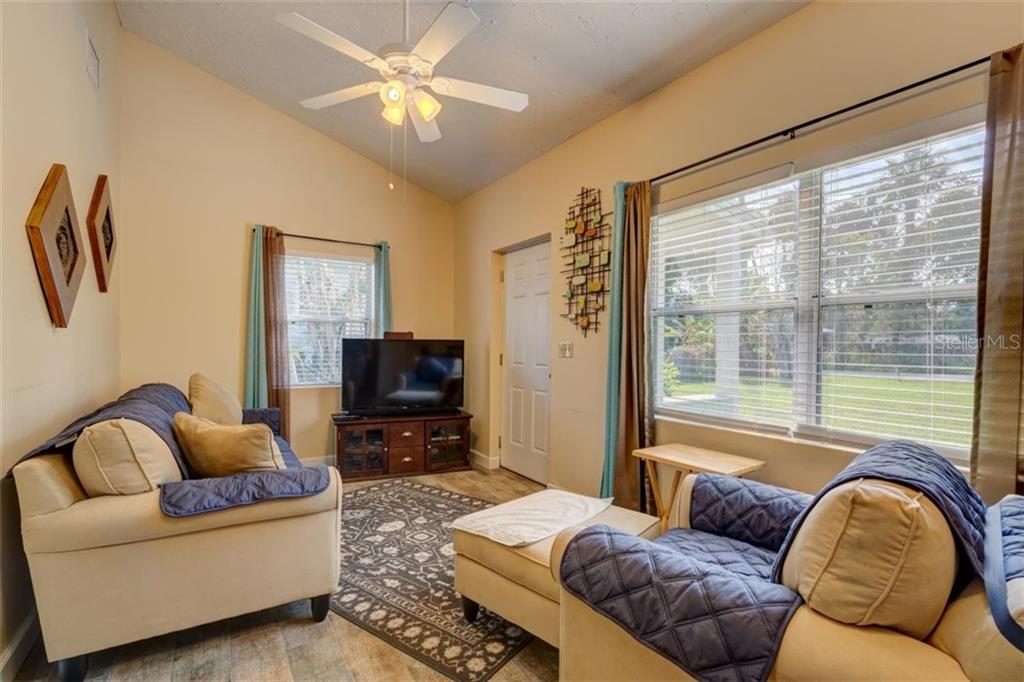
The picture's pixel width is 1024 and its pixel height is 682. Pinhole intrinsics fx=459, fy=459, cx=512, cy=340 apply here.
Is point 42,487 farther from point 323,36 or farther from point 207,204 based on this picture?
point 207,204

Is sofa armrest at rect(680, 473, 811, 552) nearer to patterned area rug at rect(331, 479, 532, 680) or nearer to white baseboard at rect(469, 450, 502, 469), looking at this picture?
patterned area rug at rect(331, 479, 532, 680)

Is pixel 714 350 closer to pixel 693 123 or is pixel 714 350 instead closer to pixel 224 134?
pixel 693 123

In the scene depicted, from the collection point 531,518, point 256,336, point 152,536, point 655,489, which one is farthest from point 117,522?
point 256,336

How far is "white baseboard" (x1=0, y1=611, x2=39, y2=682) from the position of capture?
1.56m

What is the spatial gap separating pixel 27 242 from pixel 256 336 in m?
2.16

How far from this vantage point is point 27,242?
1.80 metres

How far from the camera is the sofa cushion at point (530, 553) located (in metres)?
1.59

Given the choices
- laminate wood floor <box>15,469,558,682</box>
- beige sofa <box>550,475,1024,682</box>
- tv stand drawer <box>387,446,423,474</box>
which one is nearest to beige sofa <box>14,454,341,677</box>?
laminate wood floor <box>15,469,558,682</box>

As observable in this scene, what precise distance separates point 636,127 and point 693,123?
1.44 ft

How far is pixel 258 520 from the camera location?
177 cm

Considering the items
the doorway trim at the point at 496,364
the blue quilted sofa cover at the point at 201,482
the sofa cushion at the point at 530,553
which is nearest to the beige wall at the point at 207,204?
the doorway trim at the point at 496,364

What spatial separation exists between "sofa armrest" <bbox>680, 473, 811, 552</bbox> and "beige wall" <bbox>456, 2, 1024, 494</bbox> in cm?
52

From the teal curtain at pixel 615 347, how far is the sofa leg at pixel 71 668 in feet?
8.03

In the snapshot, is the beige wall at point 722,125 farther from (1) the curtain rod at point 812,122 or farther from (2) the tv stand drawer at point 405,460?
(2) the tv stand drawer at point 405,460
